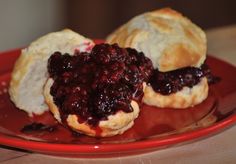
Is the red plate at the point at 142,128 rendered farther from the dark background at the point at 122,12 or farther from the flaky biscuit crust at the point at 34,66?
the dark background at the point at 122,12

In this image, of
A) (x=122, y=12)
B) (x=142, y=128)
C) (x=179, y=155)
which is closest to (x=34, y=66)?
(x=142, y=128)

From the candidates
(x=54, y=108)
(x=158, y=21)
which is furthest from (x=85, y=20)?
(x=54, y=108)

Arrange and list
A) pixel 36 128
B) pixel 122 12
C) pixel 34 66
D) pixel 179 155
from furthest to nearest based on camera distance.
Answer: pixel 122 12
pixel 34 66
pixel 36 128
pixel 179 155

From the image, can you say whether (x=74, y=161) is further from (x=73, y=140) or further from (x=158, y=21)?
(x=158, y=21)

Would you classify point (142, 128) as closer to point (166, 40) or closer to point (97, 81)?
point (97, 81)

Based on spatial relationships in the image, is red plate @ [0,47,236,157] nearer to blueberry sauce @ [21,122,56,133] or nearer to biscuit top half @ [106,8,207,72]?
blueberry sauce @ [21,122,56,133]

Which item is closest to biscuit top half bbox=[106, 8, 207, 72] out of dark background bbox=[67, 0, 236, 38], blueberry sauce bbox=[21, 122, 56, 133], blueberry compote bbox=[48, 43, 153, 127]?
blueberry compote bbox=[48, 43, 153, 127]
